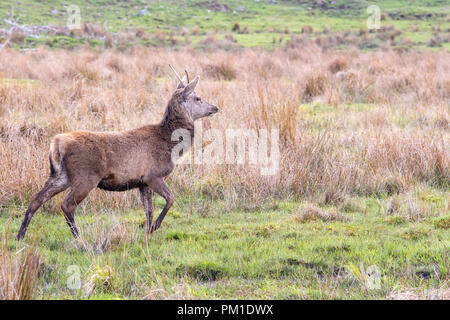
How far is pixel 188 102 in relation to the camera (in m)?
6.86

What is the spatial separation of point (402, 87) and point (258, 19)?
84.1 feet

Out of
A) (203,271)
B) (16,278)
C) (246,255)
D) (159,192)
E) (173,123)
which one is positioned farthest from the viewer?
(173,123)

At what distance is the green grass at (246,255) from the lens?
472 centimetres

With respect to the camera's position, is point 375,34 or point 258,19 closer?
point 375,34

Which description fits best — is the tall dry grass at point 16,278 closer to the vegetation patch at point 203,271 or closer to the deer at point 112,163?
the vegetation patch at point 203,271

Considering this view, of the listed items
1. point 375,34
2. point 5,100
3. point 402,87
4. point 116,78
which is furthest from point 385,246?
point 375,34

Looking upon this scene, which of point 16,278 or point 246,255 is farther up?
point 16,278

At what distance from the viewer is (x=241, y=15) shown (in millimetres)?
40875

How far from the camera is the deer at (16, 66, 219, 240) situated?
5.75 metres

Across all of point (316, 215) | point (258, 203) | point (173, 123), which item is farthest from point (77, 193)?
point (316, 215)

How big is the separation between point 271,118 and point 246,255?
3.74 meters

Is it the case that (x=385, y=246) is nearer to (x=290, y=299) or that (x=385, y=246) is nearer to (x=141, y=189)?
(x=290, y=299)

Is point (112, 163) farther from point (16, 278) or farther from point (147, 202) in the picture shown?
point (16, 278)

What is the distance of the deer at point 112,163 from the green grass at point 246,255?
29 cm
